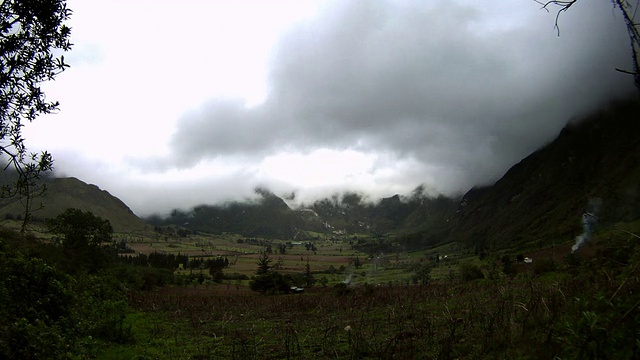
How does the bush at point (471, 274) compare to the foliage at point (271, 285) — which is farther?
the foliage at point (271, 285)

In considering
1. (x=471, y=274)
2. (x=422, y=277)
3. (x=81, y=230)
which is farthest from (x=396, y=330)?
(x=422, y=277)

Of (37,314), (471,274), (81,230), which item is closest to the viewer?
(37,314)

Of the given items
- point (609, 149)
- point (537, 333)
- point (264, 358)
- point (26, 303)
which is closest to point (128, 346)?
point (26, 303)

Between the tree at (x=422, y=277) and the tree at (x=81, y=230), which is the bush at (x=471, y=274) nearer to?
the tree at (x=422, y=277)

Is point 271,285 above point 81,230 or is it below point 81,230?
below

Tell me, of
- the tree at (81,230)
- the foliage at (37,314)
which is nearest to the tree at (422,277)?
the foliage at (37,314)

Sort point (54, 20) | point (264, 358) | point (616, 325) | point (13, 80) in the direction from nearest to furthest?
point (616, 325) < point (13, 80) < point (54, 20) < point (264, 358)

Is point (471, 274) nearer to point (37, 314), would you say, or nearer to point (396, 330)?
point (396, 330)

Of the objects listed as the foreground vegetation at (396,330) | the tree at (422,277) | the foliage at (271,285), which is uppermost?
the foreground vegetation at (396,330)

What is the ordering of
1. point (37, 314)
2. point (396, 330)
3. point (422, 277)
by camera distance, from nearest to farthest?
point (37, 314) < point (396, 330) < point (422, 277)

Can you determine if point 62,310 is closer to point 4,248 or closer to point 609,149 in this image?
point 4,248

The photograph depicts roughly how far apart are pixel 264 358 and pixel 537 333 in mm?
6635

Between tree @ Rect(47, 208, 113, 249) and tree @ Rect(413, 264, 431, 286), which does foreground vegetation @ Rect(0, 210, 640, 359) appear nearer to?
tree @ Rect(413, 264, 431, 286)

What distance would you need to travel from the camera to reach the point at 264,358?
963 centimetres
